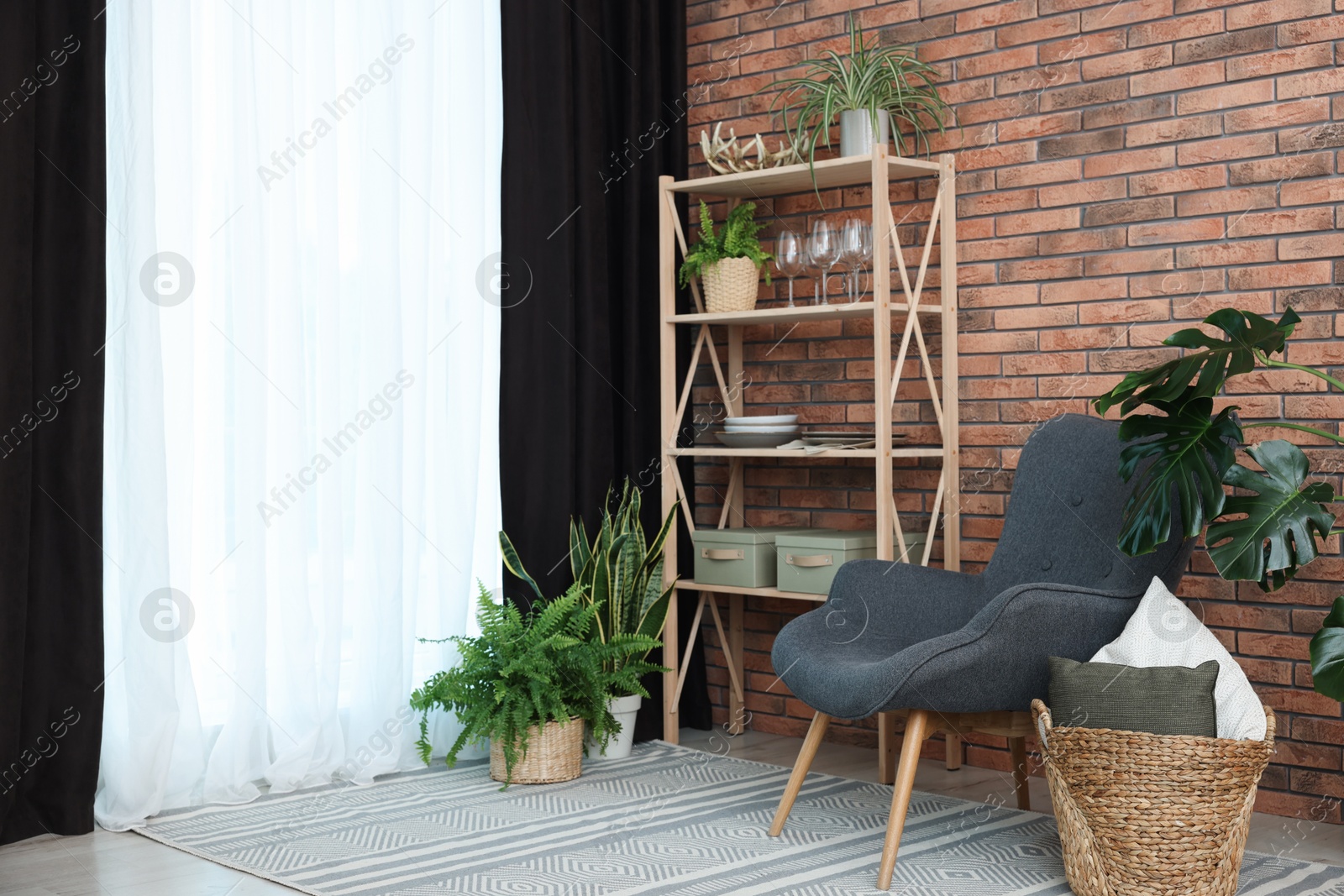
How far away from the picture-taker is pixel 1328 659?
2.41m

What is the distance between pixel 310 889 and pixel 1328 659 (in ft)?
6.51

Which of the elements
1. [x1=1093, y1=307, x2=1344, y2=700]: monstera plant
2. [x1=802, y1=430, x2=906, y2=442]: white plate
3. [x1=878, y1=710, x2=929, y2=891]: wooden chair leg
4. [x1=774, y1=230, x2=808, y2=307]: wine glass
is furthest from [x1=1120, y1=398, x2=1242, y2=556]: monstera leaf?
[x1=774, y1=230, x2=808, y2=307]: wine glass

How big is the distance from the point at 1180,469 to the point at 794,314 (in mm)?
1301

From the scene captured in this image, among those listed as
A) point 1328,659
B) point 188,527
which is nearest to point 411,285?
point 188,527

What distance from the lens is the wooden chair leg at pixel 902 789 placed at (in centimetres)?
251

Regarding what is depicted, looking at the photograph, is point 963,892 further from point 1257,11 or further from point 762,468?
point 1257,11

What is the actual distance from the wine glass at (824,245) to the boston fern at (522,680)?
1.12 meters

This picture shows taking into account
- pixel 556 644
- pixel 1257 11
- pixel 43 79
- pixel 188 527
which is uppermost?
pixel 1257 11

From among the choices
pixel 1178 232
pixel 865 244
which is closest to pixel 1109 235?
pixel 1178 232

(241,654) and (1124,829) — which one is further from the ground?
(241,654)

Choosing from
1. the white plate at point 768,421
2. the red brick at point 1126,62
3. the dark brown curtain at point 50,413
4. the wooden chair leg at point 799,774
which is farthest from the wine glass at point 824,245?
the dark brown curtain at point 50,413

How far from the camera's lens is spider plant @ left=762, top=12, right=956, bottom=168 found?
3551 millimetres

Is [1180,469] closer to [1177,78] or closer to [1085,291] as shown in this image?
[1085,291]

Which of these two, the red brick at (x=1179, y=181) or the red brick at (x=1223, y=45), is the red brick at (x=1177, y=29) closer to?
the red brick at (x=1223, y=45)
